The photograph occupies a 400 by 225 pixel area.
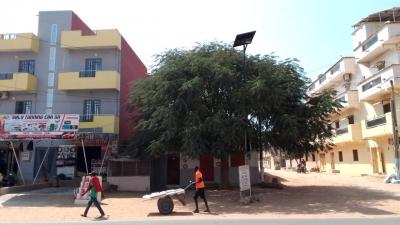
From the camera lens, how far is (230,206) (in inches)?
731

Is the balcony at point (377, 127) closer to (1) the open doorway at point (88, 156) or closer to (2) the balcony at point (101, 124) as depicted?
(2) the balcony at point (101, 124)

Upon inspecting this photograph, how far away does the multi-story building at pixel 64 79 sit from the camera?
30.0m

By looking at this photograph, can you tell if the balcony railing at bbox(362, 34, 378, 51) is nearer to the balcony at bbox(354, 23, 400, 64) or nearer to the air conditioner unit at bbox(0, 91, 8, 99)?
the balcony at bbox(354, 23, 400, 64)

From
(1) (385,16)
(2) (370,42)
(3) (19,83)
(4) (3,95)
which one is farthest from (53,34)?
(1) (385,16)

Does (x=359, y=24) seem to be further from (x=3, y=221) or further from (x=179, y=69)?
(x=3, y=221)

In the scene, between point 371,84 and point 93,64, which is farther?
point 371,84

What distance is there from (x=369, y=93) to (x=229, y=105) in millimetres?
18956

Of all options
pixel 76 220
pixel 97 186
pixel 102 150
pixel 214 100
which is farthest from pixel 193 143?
pixel 102 150

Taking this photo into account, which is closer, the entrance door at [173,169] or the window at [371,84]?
the entrance door at [173,169]

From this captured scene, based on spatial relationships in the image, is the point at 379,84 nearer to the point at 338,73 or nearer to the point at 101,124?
the point at 338,73

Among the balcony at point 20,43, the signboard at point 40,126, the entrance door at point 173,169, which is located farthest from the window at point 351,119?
the balcony at point 20,43

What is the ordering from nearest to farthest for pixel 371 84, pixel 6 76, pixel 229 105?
1. pixel 229 105
2. pixel 6 76
3. pixel 371 84

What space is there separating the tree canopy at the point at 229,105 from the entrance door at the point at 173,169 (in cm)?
613

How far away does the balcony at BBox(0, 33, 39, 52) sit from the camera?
3086cm
